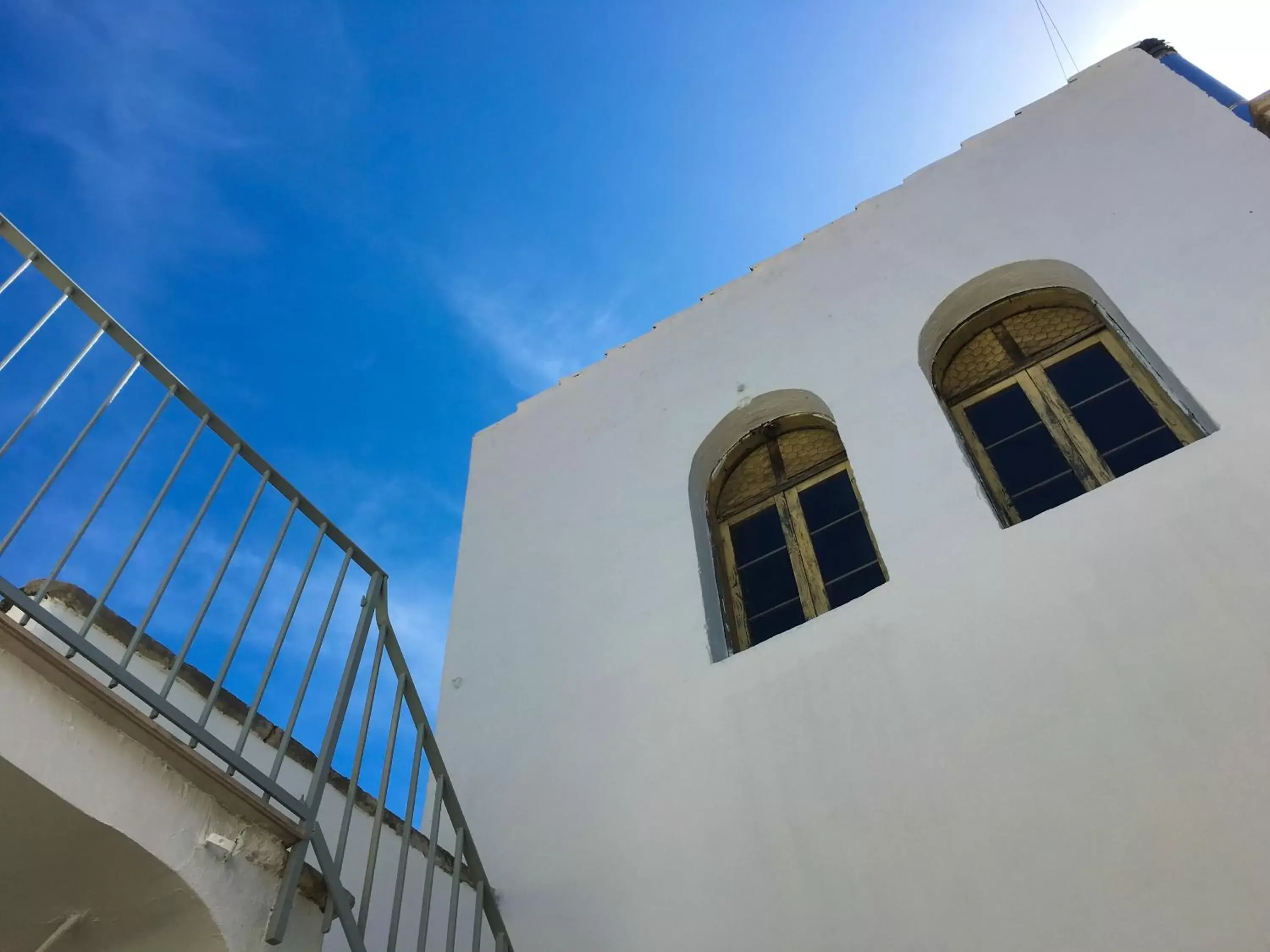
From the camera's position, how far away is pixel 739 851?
3834mm

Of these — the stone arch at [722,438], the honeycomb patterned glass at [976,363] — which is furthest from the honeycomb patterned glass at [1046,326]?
the stone arch at [722,438]

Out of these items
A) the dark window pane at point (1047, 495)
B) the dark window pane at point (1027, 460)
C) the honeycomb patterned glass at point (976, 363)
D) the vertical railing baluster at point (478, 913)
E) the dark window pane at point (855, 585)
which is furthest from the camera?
the honeycomb patterned glass at point (976, 363)

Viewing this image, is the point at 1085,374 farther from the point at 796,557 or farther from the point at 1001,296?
the point at 796,557

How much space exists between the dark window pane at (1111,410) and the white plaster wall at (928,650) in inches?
12.8

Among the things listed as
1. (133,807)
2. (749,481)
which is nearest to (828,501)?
(749,481)

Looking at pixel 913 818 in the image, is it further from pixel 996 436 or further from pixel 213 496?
pixel 213 496

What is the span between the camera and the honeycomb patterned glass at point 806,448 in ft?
18.4

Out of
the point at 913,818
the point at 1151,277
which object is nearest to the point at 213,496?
the point at 913,818

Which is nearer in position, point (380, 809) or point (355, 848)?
point (380, 809)

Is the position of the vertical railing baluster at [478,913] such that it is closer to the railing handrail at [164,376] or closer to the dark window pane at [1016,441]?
the railing handrail at [164,376]

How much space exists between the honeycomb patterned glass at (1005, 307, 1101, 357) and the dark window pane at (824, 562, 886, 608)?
1.59 m

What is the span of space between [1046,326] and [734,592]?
90.7 inches

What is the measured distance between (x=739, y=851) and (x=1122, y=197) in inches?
159

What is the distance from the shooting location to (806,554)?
512 centimetres
